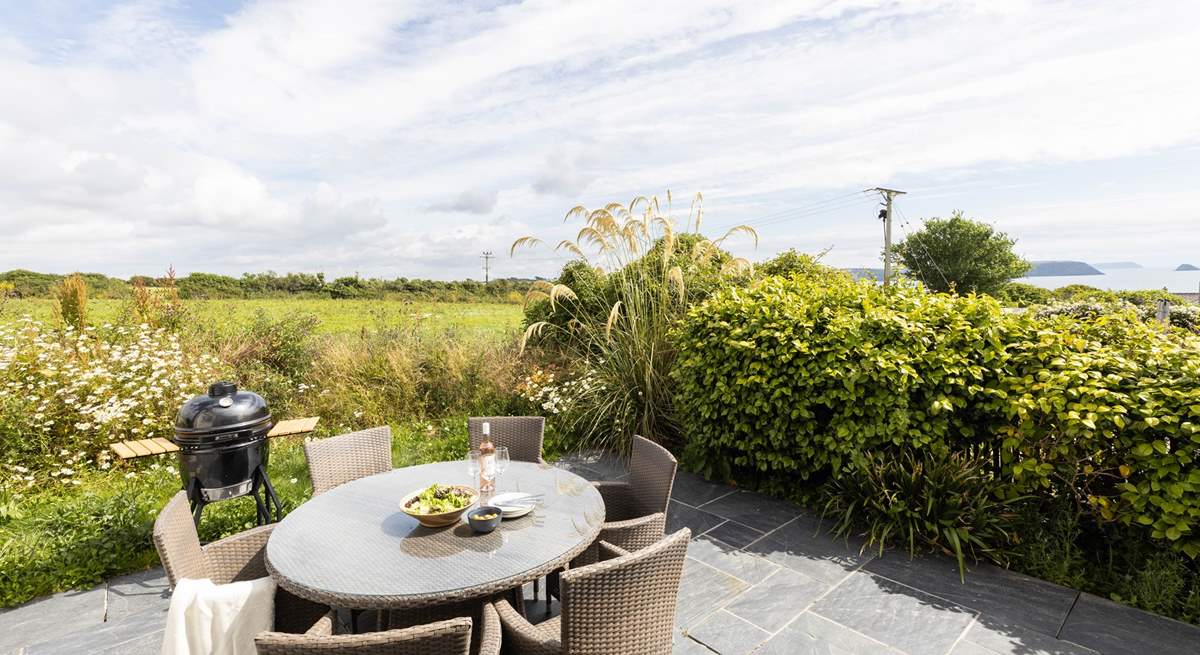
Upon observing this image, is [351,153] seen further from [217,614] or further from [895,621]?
[895,621]

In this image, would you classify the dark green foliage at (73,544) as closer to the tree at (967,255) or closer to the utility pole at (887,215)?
the utility pole at (887,215)

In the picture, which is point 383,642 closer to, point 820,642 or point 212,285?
point 820,642

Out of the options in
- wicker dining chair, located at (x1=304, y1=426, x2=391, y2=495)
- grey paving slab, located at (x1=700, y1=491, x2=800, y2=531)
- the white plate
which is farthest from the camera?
grey paving slab, located at (x1=700, y1=491, x2=800, y2=531)

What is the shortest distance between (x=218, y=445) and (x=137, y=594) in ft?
2.88

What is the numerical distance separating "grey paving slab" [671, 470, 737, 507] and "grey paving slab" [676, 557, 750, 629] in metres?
Result: 0.92

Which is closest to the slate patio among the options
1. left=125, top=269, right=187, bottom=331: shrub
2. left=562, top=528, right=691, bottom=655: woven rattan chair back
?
left=562, top=528, right=691, bottom=655: woven rattan chair back

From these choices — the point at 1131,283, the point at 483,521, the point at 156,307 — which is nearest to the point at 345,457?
the point at 483,521

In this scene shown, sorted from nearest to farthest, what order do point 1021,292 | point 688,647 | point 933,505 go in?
point 688,647 → point 933,505 → point 1021,292

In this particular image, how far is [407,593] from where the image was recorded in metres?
1.64

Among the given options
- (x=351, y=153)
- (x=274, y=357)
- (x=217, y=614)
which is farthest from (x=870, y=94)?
(x=274, y=357)

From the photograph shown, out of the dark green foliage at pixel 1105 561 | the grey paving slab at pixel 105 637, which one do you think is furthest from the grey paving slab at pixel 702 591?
the grey paving slab at pixel 105 637

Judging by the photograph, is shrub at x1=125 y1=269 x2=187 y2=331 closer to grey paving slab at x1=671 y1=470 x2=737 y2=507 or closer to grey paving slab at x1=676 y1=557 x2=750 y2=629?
grey paving slab at x1=671 y1=470 x2=737 y2=507

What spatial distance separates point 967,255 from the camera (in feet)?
102

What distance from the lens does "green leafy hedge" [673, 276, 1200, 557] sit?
2.65m
